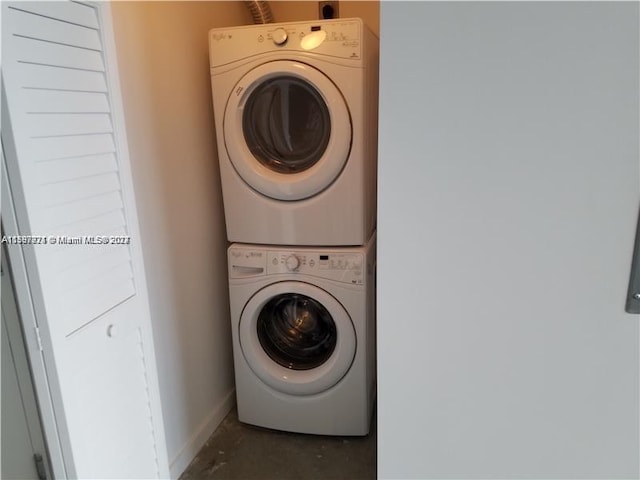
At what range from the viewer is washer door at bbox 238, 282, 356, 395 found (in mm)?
1980

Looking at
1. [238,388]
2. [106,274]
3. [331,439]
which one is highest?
[106,274]

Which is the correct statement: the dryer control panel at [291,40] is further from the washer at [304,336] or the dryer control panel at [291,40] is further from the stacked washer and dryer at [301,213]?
the washer at [304,336]

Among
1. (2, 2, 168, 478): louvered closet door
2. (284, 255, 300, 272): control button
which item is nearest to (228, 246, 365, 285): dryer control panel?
(284, 255, 300, 272): control button

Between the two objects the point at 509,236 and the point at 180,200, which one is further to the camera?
the point at 180,200

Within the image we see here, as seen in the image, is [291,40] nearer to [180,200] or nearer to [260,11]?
[260,11]

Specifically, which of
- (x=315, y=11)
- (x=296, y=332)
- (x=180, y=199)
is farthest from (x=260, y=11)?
(x=296, y=332)

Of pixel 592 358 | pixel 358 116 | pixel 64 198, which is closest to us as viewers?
pixel 592 358

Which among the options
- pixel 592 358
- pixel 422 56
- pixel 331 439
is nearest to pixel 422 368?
pixel 592 358

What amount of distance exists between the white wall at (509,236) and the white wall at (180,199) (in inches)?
37.7

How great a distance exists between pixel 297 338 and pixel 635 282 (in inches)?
56.5

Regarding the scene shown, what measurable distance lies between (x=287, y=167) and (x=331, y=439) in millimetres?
1194

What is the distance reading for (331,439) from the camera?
2.17 metres

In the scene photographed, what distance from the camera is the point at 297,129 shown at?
6.58 feet

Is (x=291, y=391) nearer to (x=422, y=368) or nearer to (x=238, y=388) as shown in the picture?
(x=238, y=388)
